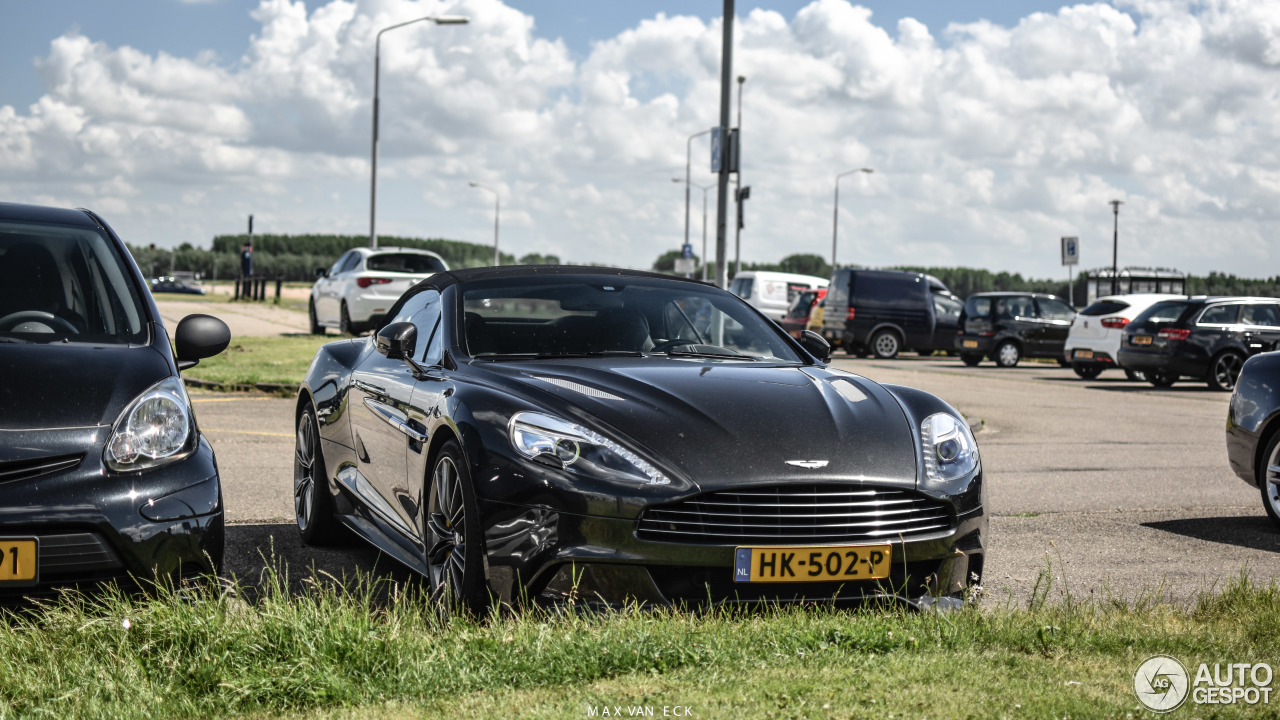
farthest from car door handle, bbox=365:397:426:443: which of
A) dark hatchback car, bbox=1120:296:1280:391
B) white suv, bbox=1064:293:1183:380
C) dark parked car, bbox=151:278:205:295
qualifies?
dark parked car, bbox=151:278:205:295

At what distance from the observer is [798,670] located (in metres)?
3.66

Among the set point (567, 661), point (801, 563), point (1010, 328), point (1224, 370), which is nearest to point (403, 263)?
point (1010, 328)

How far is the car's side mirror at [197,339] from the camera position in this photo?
5.23 meters

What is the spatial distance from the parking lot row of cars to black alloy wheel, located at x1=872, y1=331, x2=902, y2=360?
23 millimetres

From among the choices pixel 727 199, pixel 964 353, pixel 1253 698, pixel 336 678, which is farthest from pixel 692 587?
pixel 964 353

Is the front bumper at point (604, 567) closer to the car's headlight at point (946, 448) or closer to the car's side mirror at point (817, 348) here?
the car's headlight at point (946, 448)

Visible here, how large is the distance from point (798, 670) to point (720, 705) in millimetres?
394

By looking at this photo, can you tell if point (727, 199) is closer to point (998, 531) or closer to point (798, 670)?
point (998, 531)

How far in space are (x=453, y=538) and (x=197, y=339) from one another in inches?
60.0

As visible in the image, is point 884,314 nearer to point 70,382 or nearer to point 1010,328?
point 1010,328

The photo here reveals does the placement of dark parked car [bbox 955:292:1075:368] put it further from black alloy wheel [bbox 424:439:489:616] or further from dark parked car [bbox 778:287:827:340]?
black alloy wheel [bbox 424:439:489:616]

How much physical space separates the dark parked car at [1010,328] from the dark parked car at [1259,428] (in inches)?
784

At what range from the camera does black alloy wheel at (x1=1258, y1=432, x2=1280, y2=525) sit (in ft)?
24.2

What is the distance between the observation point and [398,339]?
5445 millimetres
